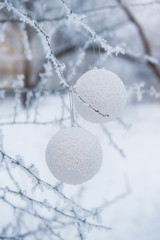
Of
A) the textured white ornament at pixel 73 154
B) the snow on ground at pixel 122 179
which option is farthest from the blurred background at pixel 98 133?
the textured white ornament at pixel 73 154

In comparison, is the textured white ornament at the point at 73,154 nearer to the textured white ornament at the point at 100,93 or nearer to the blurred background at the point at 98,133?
the textured white ornament at the point at 100,93

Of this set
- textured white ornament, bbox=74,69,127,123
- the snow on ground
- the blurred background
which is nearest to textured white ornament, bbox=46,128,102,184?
textured white ornament, bbox=74,69,127,123

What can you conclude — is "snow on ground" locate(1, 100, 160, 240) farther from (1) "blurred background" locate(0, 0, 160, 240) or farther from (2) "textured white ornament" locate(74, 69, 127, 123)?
(2) "textured white ornament" locate(74, 69, 127, 123)

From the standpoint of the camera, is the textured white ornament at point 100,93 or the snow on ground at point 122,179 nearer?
the textured white ornament at point 100,93

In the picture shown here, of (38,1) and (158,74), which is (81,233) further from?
(158,74)

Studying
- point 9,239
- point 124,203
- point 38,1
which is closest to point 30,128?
point 124,203
